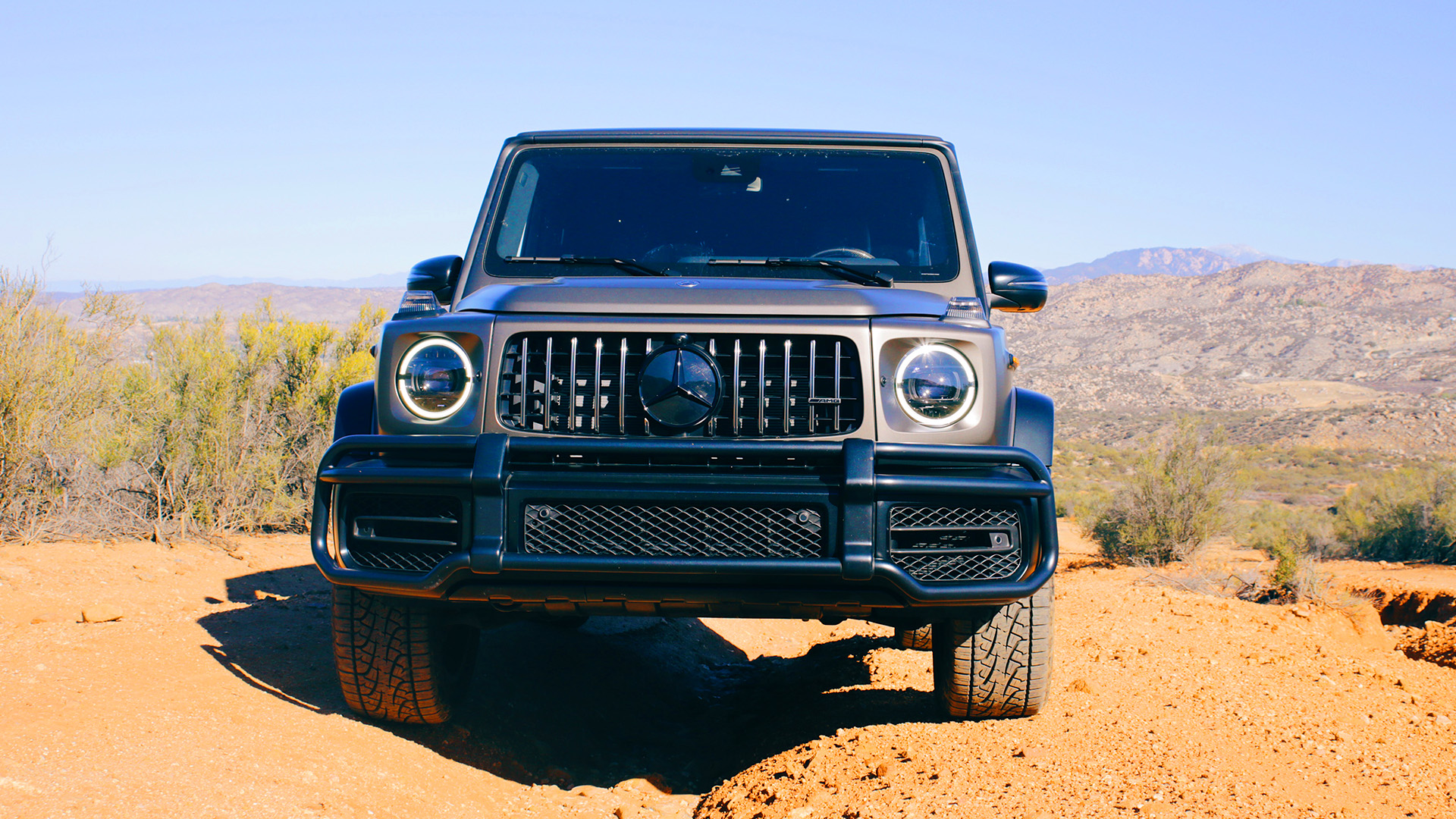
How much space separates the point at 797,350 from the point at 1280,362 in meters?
58.5

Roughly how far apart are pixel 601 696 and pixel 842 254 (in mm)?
2778

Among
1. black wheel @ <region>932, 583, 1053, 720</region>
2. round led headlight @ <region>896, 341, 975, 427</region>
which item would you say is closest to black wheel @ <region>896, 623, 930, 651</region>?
black wheel @ <region>932, 583, 1053, 720</region>

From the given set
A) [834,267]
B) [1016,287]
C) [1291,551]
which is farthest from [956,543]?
[1291,551]

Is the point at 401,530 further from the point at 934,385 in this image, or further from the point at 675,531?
the point at 934,385

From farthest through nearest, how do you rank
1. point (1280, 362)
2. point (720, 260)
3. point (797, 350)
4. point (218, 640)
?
1. point (1280, 362)
2. point (218, 640)
3. point (720, 260)
4. point (797, 350)

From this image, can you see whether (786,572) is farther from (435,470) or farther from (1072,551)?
(1072,551)

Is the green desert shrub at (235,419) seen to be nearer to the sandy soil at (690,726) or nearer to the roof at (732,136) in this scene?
the sandy soil at (690,726)

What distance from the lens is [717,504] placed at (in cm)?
Answer: 281

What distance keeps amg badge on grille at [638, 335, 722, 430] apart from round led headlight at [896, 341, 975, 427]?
0.58 m

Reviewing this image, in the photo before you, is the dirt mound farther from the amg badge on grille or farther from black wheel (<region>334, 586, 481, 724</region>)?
black wheel (<region>334, 586, 481, 724</region>)

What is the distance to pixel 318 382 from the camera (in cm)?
1039

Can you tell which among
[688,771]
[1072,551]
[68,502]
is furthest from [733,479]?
[1072,551]

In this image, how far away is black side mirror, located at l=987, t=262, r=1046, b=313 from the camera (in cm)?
389

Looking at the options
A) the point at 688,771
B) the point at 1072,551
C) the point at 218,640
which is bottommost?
the point at 1072,551
